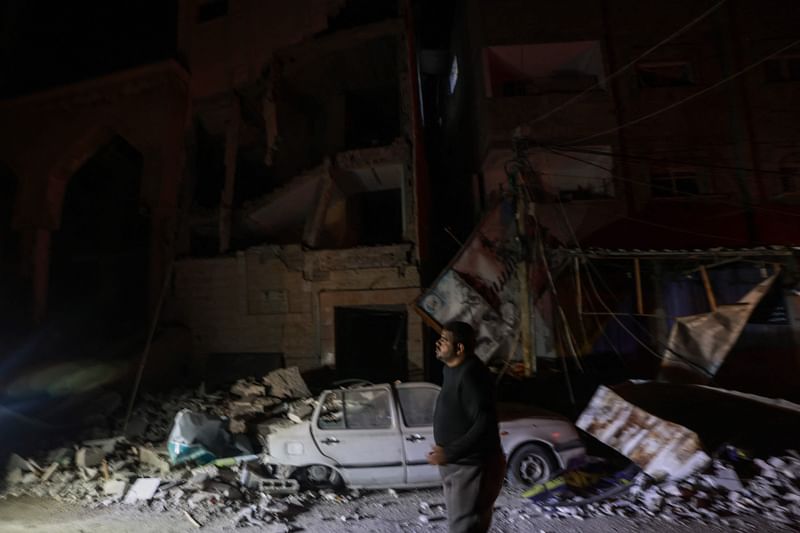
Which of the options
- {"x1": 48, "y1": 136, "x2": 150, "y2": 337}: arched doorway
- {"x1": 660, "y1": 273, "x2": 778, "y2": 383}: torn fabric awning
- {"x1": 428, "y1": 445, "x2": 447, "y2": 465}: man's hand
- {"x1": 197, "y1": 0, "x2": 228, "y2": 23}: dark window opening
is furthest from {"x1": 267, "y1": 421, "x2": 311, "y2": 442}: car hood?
{"x1": 197, "y1": 0, "x2": 228, "y2": 23}: dark window opening

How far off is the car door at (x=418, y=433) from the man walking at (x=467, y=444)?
117 inches

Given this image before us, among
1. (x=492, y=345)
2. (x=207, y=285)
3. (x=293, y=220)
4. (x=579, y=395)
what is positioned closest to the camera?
(x=492, y=345)

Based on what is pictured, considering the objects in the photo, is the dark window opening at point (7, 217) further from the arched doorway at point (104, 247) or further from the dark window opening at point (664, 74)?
the dark window opening at point (664, 74)

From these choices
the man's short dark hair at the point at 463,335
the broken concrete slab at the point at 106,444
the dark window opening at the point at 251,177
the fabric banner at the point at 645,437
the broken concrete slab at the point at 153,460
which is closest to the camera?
the man's short dark hair at the point at 463,335

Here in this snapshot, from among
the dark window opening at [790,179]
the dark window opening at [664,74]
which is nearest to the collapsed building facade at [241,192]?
the dark window opening at [664,74]

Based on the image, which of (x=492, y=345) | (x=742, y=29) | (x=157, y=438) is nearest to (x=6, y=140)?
(x=157, y=438)

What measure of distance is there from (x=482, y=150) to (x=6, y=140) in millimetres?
16071

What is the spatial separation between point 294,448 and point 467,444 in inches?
163

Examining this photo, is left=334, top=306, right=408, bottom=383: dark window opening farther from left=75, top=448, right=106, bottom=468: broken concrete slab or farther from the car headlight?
left=75, top=448, right=106, bottom=468: broken concrete slab

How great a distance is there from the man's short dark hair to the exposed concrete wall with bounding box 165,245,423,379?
766cm

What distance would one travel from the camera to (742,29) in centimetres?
1179

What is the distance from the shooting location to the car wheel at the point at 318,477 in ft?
19.7

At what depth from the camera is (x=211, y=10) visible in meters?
14.5

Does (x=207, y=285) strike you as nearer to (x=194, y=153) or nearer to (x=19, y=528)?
(x=194, y=153)
